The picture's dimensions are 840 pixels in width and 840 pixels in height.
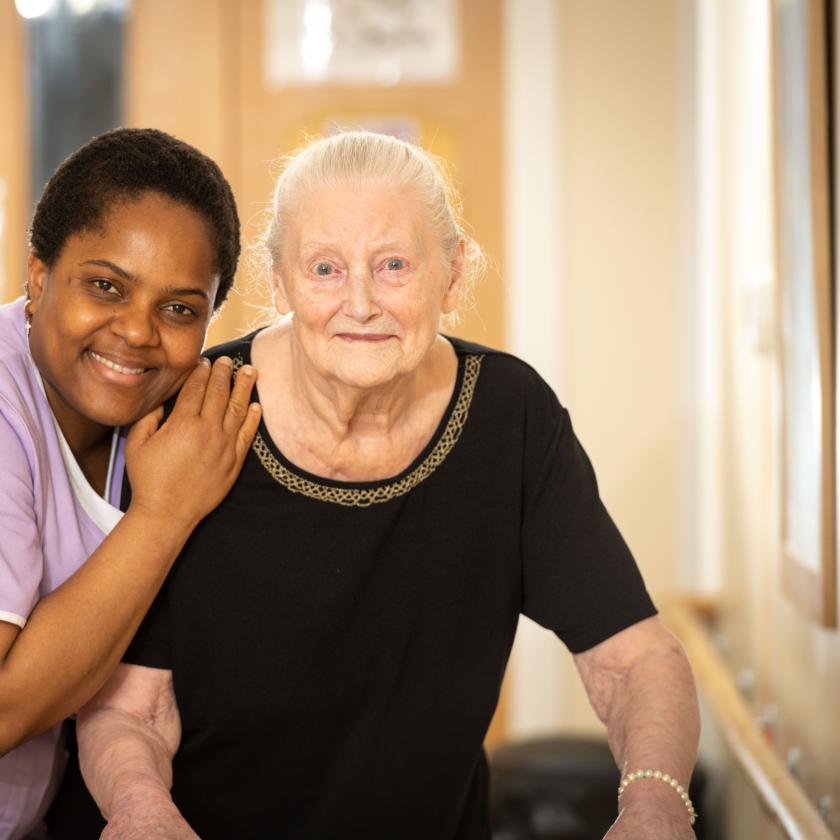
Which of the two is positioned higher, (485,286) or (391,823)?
(485,286)

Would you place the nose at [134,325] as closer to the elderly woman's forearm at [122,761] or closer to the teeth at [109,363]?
the teeth at [109,363]

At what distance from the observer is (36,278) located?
1495mm

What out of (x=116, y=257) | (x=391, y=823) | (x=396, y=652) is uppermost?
(x=116, y=257)

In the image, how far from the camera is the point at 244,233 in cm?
363

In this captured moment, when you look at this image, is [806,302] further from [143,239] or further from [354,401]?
[143,239]

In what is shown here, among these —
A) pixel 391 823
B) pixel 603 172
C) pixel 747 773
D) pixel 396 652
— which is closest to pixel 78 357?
pixel 396 652

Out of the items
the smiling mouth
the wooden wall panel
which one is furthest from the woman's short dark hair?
the wooden wall panel

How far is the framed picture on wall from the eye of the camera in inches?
66.8

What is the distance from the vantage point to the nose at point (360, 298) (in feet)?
Result: 4.67

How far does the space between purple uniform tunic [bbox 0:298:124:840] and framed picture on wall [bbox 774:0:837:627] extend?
3.23 ft

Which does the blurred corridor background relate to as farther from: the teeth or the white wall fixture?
the teeth

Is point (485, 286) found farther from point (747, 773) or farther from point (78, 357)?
point (78, 357)

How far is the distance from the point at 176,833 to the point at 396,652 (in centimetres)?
36

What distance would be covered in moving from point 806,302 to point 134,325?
0.99m
